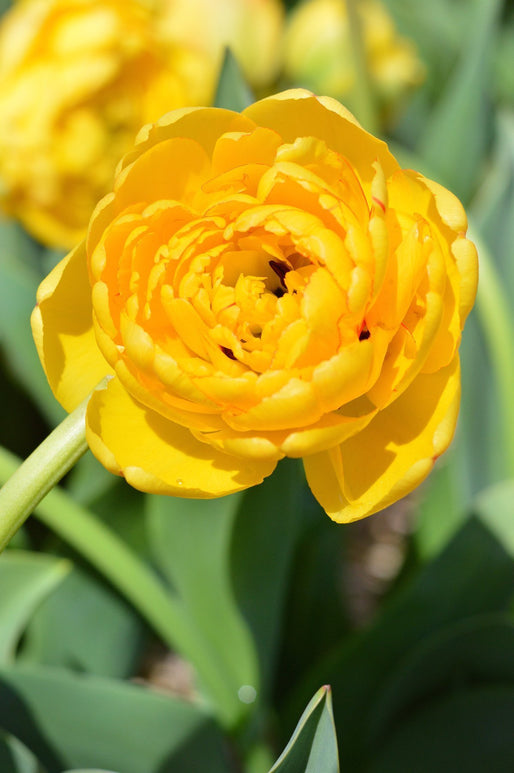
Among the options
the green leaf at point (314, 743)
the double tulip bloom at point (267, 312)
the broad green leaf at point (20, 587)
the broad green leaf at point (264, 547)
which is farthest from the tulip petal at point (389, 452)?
the broad green leaf at point (20, 587)

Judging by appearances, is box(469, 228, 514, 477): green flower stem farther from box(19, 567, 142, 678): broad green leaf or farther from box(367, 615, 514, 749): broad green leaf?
box(19, 567, 142, 678): broad green leaf

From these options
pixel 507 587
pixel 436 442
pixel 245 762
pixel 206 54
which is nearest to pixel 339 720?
pixel 245 762

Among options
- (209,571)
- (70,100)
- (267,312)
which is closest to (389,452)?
(267,312)

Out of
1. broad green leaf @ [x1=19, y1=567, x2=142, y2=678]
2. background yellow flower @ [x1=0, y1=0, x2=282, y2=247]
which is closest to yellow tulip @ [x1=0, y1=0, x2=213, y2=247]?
background yellow flower @ [x1=0, y1=0, x2=282, y2=247]

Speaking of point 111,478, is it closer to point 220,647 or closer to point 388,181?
point 220,647

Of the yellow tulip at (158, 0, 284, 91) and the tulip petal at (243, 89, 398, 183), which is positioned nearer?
the tulip petal at (243, 89, 398, 183)
